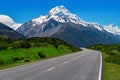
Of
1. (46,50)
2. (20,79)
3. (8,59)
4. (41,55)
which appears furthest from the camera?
(46,50)

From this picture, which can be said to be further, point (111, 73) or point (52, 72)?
point (111, 73)

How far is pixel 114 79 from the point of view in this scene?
20016mm

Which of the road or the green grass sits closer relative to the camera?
the road

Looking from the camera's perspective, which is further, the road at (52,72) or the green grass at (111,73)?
the green grass at (111,73)

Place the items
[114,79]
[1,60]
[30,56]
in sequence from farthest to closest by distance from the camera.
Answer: [30,56], [1,60], [114,79]

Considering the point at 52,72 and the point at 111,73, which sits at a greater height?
the point at 52,72

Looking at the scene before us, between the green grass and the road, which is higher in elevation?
the road

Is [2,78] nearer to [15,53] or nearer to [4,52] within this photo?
[4,52]

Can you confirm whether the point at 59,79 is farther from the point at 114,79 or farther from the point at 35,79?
the point at 114,79

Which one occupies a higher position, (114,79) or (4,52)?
(4,52)

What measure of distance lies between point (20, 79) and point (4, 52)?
894 inches

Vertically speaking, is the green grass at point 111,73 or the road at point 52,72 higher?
the road at point 52,72

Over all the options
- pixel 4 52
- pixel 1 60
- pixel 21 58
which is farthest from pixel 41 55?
pixel 1 60

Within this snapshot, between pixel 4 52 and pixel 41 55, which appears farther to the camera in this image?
pixel 41 55
